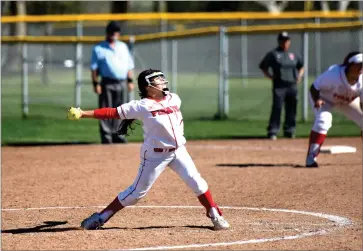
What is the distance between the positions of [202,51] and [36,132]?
12.0m

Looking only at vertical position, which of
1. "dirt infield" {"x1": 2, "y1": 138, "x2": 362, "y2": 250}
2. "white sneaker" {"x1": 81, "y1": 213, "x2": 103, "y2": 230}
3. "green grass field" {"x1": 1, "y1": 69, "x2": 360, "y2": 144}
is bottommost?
"green grass field" {"x1": 1, "y1": 69, "x2": 360, "y2": 144}

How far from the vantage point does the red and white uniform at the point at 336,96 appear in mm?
12992

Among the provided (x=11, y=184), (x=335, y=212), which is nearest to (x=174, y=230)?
(x=335, y=212)

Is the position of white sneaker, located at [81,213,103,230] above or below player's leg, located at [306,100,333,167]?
below

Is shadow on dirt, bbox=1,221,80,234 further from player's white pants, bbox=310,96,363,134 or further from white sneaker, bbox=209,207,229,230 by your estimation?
player's white pants, bbox=310,96,363,134

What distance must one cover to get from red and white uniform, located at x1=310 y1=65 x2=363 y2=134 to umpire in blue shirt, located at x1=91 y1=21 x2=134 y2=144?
16.0 feet

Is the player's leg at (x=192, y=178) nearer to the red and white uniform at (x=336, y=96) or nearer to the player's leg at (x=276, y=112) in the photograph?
the red and white uniform at (x=336, y=96)

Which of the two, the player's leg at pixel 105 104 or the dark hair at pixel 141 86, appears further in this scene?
the player's leg at pixel 105 104

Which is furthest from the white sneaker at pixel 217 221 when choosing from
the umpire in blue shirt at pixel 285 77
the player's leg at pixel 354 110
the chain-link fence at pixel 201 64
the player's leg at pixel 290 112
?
the chain-link fence at pixel 201 64

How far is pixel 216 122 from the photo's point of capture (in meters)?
22.6

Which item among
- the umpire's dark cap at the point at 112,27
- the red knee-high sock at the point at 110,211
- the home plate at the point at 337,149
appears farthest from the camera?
the umpire's dark cap at the point at 112,27

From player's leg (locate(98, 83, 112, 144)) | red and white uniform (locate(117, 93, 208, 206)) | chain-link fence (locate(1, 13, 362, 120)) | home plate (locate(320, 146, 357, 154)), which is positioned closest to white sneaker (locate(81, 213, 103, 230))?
red and white uniform (locate(117, 93, 208, 206))

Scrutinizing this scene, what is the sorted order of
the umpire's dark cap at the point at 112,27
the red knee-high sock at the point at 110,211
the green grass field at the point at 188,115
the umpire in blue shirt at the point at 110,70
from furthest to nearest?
the green grass field at the point at 188,115
the umpire in blue shirt at the point at 110,70
the umpire's dark cap at the point at 112,27
the red knee-high sock at the point at 110,211

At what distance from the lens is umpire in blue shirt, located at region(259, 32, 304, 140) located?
18.6 m
